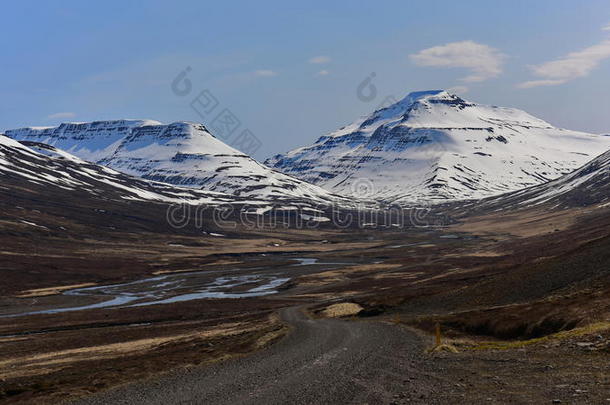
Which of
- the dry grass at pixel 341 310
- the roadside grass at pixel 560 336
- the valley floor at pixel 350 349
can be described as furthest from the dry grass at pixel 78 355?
the roadside grass at pixel 560 336

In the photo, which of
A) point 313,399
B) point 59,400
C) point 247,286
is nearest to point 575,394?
point 313,399

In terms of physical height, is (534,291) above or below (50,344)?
above

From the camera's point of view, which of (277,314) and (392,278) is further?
(392,278)

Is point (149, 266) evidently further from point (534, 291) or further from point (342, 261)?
point (534, 291)

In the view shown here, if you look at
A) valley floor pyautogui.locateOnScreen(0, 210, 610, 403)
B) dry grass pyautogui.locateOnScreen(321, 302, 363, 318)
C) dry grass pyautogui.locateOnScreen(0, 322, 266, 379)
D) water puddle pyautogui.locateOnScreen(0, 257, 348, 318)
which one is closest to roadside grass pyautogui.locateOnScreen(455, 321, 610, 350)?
valley floor pyautogui.locateOnScreen(0, 210, 610, 403)

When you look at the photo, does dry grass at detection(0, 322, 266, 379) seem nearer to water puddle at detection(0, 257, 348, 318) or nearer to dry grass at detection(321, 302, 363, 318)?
dry grass at detection(321, 302, 363, 318)

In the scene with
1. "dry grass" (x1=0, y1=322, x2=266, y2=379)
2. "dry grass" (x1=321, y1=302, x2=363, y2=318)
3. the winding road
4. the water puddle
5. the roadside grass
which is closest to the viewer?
the winding road

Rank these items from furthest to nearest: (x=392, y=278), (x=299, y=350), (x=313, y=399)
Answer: (x=392, y=278)
(x=299, y=350)
(x=313, y=399)

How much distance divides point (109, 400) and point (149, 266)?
152 meters

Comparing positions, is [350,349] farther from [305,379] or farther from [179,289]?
[179,289]

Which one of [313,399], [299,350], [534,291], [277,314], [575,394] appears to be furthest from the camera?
[277,314]

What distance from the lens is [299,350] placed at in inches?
1458

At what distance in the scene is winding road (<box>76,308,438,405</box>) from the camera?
2348 centimetres

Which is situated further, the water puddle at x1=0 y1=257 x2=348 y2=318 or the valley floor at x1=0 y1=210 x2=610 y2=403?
the water puddle at x1=0 y1=257 x2=348 y2=318
